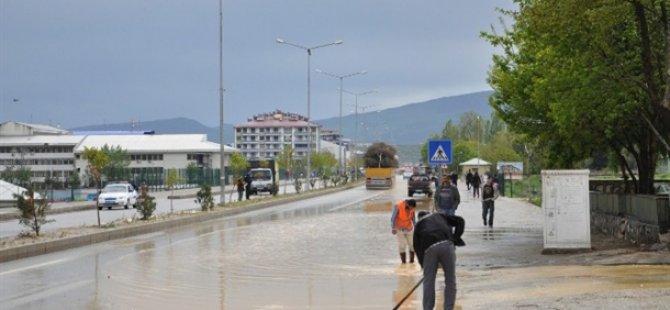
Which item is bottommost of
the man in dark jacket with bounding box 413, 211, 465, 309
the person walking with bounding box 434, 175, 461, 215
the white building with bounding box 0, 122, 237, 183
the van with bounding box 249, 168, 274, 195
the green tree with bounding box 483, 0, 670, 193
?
the man in dark jacket with bounding box 413, 211, 465, 309

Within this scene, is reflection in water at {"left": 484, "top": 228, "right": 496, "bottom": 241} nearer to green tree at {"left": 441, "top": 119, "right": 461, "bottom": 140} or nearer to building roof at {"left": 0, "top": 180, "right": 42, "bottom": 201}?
building roof at {"left": 0, "top": 180, "right": 42, "bottom": 201}

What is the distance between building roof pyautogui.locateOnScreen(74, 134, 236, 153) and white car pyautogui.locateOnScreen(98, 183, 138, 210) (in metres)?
76.0

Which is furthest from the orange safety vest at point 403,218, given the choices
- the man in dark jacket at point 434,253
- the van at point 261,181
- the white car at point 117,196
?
the van at point 261,181

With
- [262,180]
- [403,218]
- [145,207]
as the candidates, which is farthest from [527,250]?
[262,180]

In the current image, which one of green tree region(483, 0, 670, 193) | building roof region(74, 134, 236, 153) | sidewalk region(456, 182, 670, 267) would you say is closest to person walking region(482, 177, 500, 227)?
sidewalk region(456, 182, 670, 267)

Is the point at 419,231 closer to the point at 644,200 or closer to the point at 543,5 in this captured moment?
the point at 543,5

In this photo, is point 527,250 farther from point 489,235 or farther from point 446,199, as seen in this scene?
point 489,235

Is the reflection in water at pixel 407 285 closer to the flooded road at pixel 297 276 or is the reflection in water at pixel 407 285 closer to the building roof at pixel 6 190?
Answer: the flooded road at pixel 297 276

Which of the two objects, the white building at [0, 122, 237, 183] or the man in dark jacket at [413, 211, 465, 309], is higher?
the white building at [0, 122, 237, 183]

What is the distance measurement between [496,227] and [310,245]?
345 inches

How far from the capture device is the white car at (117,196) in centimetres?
4784

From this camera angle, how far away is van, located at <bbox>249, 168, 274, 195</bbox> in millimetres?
66144

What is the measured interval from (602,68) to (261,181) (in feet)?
163

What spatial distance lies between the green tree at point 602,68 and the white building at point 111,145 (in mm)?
104127
